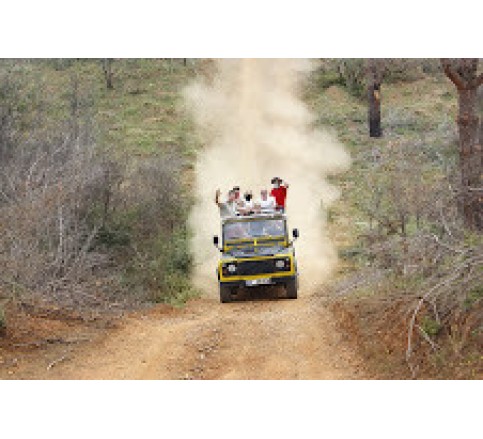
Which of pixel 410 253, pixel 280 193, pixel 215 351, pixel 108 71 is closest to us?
pixel 410 253

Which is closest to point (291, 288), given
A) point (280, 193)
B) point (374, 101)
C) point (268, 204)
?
point (268, 204)

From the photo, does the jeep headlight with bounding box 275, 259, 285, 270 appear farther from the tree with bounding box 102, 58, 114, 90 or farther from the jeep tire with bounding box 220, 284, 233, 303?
the tree with bounding box 102, 58, 114, 90

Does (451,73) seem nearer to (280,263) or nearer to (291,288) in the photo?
(280,263)

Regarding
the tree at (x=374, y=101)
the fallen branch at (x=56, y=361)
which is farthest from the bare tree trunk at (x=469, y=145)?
the tree at (x=374, y=101)

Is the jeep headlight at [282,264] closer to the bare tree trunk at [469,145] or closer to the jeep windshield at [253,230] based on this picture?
the jeep windshield at [253,230]

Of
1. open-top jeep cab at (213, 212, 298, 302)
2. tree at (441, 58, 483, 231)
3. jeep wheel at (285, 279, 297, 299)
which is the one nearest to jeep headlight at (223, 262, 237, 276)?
open-top jeep cab at (213, 212, 298, 302)

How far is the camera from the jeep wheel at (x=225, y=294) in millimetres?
13975

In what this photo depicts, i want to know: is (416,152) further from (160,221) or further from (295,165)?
(160,221)

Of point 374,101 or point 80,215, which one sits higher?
point 374,101

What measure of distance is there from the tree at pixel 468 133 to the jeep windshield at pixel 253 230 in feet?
13.2

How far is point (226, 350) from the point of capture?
34.6 feet

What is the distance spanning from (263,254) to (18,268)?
4.73 m

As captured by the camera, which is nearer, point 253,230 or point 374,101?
point 253,230

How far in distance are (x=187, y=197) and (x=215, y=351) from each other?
10.4m
